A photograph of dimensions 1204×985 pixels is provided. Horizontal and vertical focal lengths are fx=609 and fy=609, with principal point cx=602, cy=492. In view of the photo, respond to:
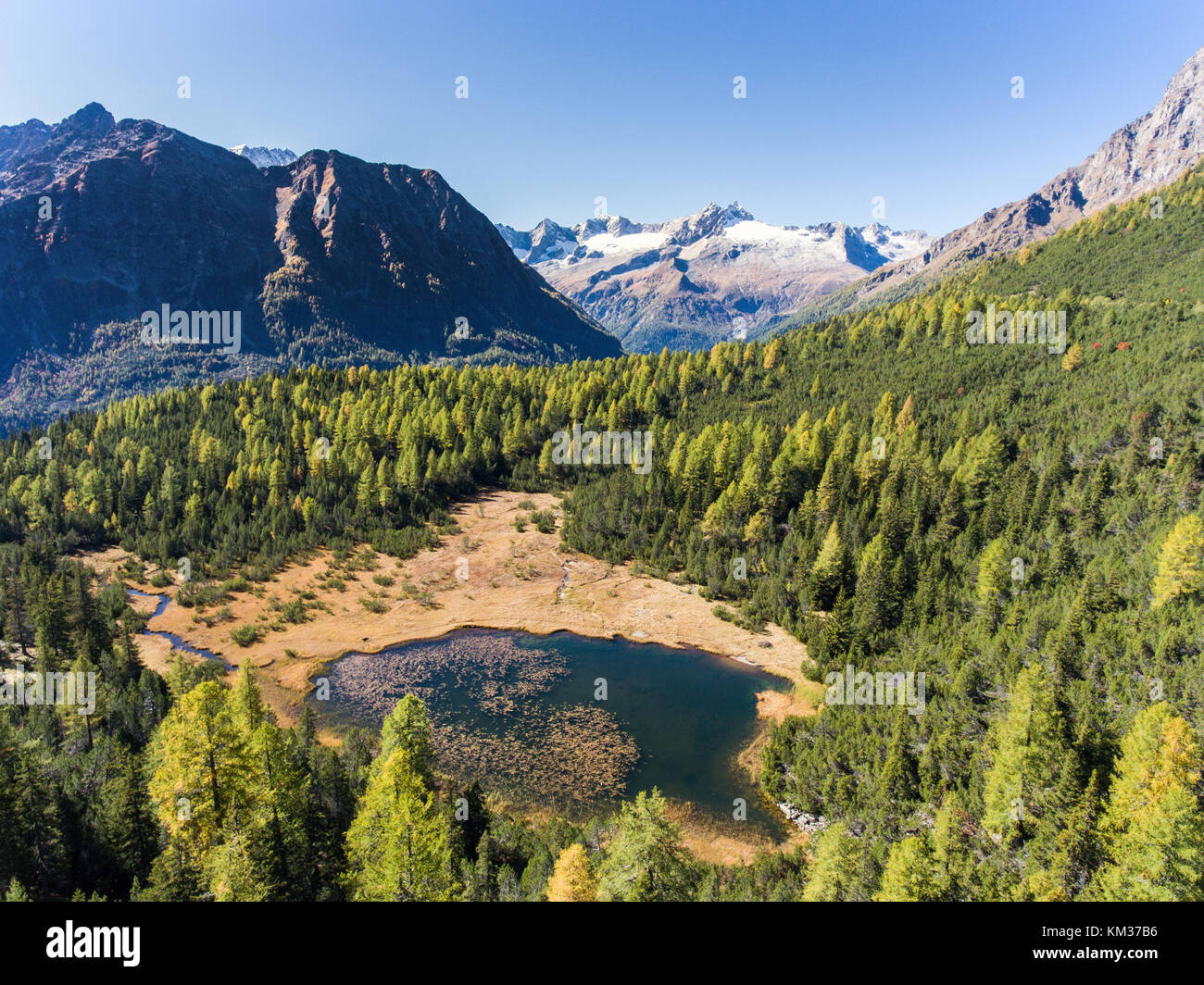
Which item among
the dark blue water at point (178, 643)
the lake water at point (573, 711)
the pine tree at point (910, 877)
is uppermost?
the pine tree at point (910, 877)

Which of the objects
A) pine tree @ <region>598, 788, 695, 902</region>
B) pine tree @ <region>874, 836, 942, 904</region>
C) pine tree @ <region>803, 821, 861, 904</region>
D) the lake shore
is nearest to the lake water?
the lake shore

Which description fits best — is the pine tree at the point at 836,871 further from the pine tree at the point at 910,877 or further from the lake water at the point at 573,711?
the lake water at the point at 573,711

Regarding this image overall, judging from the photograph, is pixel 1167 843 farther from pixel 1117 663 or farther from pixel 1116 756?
pixel 1117 663

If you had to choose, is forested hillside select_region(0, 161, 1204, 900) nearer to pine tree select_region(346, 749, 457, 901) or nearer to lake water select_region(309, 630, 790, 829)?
pine tree select_region(346, 749, 457, 901)

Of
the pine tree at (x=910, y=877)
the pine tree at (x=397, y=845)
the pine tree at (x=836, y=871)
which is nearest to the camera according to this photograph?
the pine tree at (x=910, y=877)

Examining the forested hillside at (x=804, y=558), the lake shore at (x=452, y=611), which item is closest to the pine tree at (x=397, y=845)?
the forested hillside at (x=804, y=558)

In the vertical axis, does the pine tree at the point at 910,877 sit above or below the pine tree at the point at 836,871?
above
